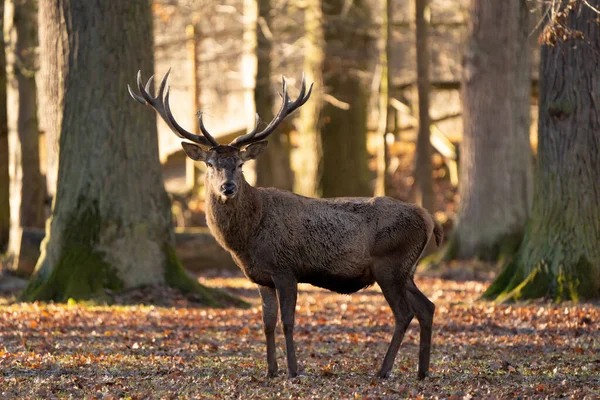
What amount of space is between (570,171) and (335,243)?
5.03 meters

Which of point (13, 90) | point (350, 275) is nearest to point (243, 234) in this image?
point (350, 275)

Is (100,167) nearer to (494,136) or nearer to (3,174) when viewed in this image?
(3,174)

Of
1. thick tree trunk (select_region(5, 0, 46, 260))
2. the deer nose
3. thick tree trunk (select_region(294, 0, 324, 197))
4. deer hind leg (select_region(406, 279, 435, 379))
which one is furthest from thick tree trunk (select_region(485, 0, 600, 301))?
thick tree trunk (select_region(294, 0, 324, 197))

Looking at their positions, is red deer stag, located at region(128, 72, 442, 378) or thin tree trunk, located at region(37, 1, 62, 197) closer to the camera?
red deer stag, located at region(128, 72, 442, 378)

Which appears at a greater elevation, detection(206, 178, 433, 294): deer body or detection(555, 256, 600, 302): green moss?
detection(206, 178, 433, 294): deer body

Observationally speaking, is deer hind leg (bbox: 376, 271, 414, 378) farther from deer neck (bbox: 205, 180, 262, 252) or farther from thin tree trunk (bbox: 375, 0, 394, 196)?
thin tree trunk (bbox: 375, 0, 394, 196)

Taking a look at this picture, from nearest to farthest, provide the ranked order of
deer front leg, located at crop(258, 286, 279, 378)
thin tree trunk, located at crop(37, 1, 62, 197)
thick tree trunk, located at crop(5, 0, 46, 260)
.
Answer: deer front leg, located at crop(258, 286, 279, 378), thin tree trunk, located at crop(37, 1, 62, 197), thick tree trunk, located at crop(5, 0, 46, 260)

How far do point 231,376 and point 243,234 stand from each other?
129 cm

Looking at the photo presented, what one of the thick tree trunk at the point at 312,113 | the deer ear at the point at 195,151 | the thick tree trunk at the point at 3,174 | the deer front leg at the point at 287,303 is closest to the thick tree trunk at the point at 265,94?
the thick tree trunk at the point at 312,113

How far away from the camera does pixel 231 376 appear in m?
8.85

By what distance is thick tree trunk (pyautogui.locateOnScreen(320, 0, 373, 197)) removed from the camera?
2444cm

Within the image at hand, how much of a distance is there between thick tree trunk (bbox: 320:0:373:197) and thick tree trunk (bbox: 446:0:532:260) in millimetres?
5163

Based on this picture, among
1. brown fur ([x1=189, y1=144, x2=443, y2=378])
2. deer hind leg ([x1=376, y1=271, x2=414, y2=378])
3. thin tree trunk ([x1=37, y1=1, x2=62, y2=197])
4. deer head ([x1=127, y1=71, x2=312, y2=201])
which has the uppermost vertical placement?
thin tree trunk ([x1=37, y1=1, x2=62, y2=197])

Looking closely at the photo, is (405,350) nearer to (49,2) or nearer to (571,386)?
(571,386)
